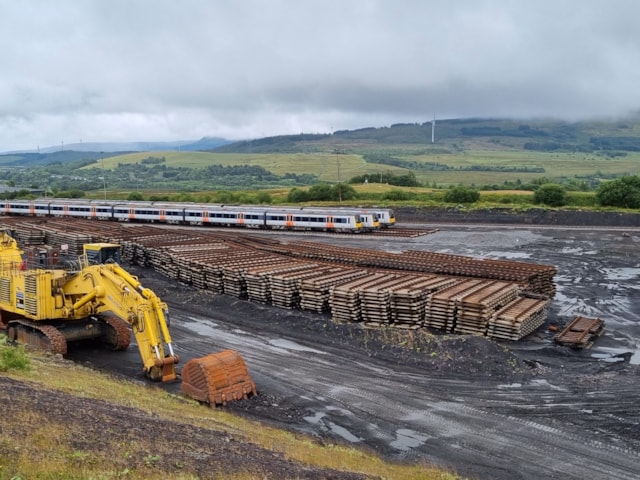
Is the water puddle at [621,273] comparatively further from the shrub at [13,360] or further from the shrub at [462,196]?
the shrub at [462,196]

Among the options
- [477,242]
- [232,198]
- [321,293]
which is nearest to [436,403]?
[321,293]

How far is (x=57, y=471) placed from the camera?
941cm

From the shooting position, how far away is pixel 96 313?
20.8 metres

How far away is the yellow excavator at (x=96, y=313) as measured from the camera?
57.3 feet

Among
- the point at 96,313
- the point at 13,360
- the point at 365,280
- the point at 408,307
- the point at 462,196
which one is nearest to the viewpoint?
the point at 13,360

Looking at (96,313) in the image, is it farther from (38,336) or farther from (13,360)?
(13,360)

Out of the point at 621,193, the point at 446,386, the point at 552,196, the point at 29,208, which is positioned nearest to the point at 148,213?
the point at 29,208

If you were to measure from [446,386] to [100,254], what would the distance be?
38.5ft

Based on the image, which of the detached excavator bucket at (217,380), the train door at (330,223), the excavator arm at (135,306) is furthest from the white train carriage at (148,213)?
the detached excavator bucket at (217,380)

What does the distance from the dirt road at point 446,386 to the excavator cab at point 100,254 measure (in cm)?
362

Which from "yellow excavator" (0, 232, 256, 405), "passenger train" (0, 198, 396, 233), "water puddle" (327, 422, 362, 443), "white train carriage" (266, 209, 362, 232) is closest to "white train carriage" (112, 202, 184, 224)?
"passenger train" (0, 198, 396, 233)

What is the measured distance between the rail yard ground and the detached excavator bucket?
14.4 inches

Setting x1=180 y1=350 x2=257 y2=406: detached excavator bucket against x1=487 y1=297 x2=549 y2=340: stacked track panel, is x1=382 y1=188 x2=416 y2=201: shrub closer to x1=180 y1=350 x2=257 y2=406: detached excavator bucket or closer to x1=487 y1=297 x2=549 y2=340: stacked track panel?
x1=487 y1=297 x2=549 y2=340: stacked track panel

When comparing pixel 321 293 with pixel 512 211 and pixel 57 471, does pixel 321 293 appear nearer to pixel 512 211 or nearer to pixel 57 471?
pixel 57 471
